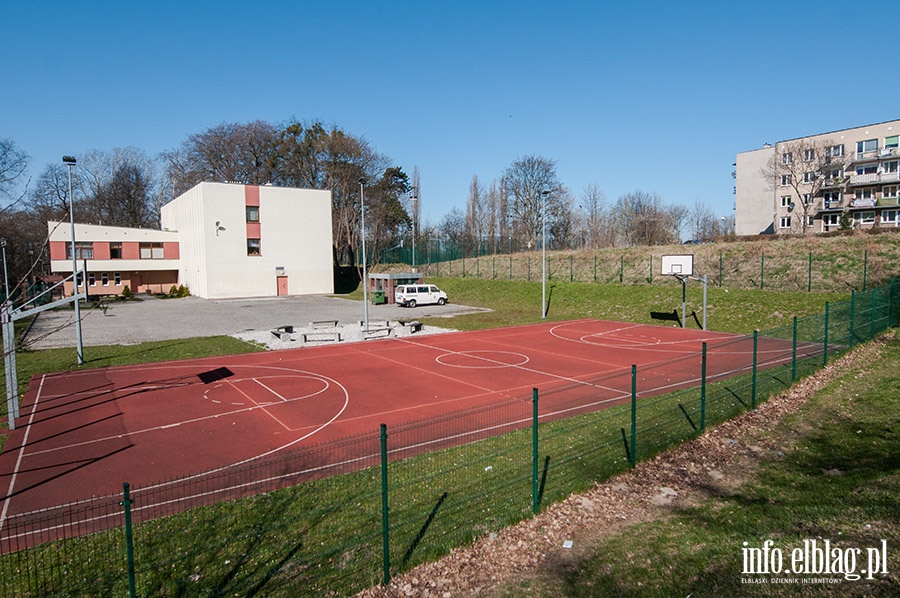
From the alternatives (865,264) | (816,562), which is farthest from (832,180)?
(816,562)

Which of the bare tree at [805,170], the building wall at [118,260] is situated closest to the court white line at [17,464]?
the building wall at [118,260]

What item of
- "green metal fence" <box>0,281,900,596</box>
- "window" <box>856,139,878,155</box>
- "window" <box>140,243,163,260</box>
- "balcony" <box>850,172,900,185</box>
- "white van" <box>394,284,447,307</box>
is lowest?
"green metal fence" <box>0,281,900,596</box>

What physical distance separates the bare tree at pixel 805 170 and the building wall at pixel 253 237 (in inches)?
2265

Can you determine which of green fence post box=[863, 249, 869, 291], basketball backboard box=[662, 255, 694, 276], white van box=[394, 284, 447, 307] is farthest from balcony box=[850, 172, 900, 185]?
white van box=[394, 284, 447, 307]

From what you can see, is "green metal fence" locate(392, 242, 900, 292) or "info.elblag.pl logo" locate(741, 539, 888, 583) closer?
"info.elblag.pl logo" locate(741, 539, 888, 583)

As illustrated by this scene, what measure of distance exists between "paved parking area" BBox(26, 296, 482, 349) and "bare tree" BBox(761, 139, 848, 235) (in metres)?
49.2

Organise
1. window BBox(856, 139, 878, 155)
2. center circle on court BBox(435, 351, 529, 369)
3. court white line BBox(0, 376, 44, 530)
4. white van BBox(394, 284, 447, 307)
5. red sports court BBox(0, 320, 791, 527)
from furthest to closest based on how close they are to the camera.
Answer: window BBox(856, 139, 878, 155) < white van BBox(394, 284, 447, 307) < center circle on court BBox(435, 351, 529, 369) < red sports court BBox(0, 320, 791, 527) < court white line BBox(0, 376, 44, 530)

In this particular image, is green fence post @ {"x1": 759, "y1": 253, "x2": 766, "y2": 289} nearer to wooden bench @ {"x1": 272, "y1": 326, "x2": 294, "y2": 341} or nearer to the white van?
the white van

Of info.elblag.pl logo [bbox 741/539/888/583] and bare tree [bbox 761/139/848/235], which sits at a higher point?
bare tree [bbox 761/139/848/235]

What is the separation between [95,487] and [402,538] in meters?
6.51

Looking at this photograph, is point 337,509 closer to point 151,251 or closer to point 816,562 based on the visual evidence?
point 816,562

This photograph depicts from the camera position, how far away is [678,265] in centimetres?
3228

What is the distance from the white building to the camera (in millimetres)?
54469

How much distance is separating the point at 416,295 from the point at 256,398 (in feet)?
99.7
